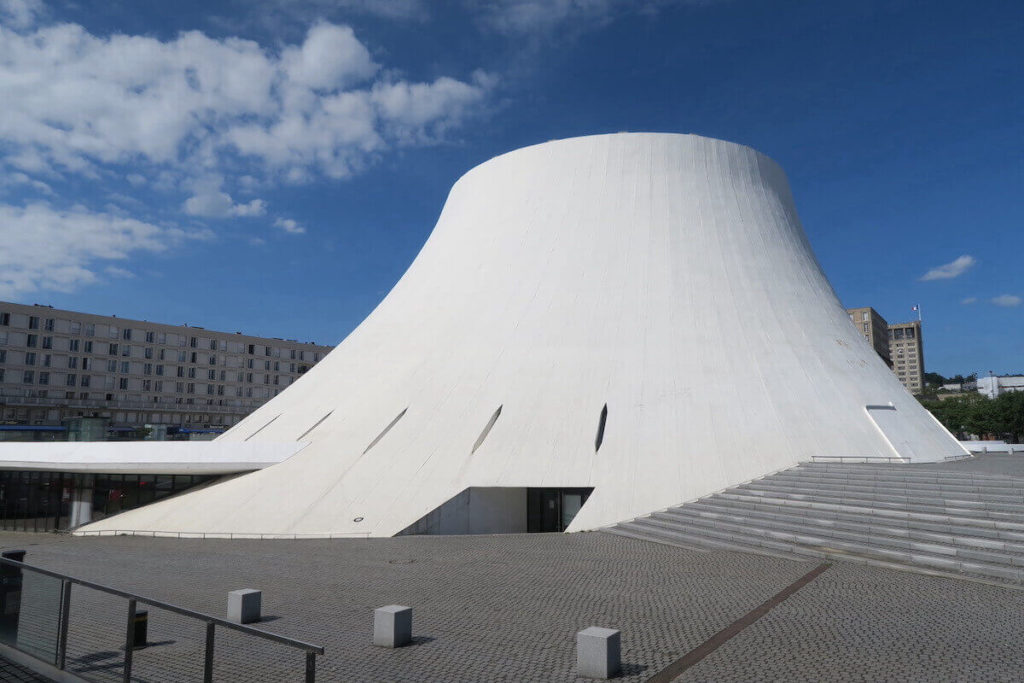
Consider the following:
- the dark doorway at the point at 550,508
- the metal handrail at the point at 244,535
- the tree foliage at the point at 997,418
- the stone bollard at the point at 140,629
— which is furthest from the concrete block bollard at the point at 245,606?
the tree foliage at the point at 997,418

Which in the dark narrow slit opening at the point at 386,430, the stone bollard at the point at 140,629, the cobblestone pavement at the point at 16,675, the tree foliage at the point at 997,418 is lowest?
the cobblestone pavement at the point at 16,675

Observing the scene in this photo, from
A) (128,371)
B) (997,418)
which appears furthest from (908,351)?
(128,371)

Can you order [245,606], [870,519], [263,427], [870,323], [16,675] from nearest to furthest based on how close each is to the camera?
[16,675] < [245,606] < [870,519] < [263,427] < [870,323]

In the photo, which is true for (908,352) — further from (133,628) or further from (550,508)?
(133,628)

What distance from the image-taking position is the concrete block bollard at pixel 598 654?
206 inches

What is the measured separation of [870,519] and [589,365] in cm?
778

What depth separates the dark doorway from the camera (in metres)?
15.6

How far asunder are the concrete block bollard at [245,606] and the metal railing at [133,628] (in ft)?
5.31

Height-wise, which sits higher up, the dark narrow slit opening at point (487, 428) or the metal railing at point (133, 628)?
the dark narrow slit opening at point (487, 428)

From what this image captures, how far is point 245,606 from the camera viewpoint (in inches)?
270

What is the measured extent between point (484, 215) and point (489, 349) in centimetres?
590

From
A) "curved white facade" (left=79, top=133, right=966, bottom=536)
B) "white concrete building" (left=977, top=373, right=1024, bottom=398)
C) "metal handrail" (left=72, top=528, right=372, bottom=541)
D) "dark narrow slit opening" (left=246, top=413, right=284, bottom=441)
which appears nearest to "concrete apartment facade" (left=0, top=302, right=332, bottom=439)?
"dark narrow slit opening" (left=246, top=413, right=284, bottom=441)

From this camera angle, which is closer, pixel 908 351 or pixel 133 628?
pixel 133 628

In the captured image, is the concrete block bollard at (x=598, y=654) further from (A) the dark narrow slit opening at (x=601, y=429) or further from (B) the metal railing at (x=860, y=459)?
(B) the metal railing at (x=860, y=459)
